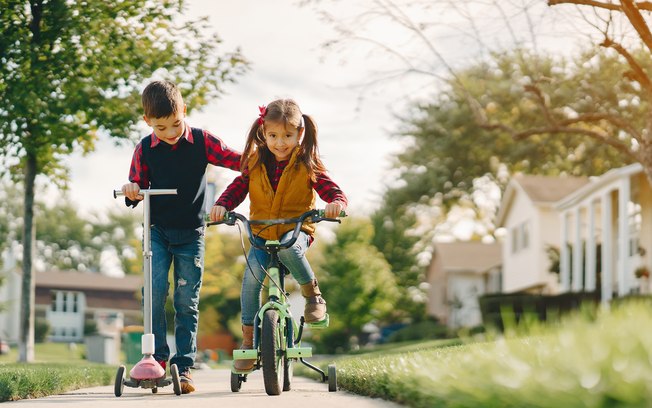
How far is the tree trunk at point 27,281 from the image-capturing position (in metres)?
14.3

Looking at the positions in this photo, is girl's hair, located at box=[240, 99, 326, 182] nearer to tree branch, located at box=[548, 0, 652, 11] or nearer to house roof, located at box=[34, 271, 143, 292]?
tree branch, located at box=[548, 0, 652, 11]

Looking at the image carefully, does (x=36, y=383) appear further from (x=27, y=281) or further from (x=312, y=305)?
(x=27, y=281)

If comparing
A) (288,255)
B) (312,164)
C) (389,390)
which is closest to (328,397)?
(389,390)

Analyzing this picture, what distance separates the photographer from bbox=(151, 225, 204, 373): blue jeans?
254 inches

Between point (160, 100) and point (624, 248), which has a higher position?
point (160, 100)

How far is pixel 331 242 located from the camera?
37719 mm

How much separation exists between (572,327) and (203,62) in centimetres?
1053

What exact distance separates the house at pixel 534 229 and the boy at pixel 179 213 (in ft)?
80.7

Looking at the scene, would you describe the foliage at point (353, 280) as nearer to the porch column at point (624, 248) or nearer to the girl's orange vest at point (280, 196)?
the porch column at point (624, 248)

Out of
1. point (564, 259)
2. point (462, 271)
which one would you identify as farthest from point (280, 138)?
point (462, 271)

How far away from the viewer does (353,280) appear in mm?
37094

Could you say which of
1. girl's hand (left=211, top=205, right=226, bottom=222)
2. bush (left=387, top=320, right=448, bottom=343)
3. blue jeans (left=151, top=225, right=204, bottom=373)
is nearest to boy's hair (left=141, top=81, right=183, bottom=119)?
girl's hand (left=211, top=205, right=226, bottom=222)

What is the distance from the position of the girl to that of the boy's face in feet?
1.67

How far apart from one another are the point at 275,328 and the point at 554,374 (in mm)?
2390
